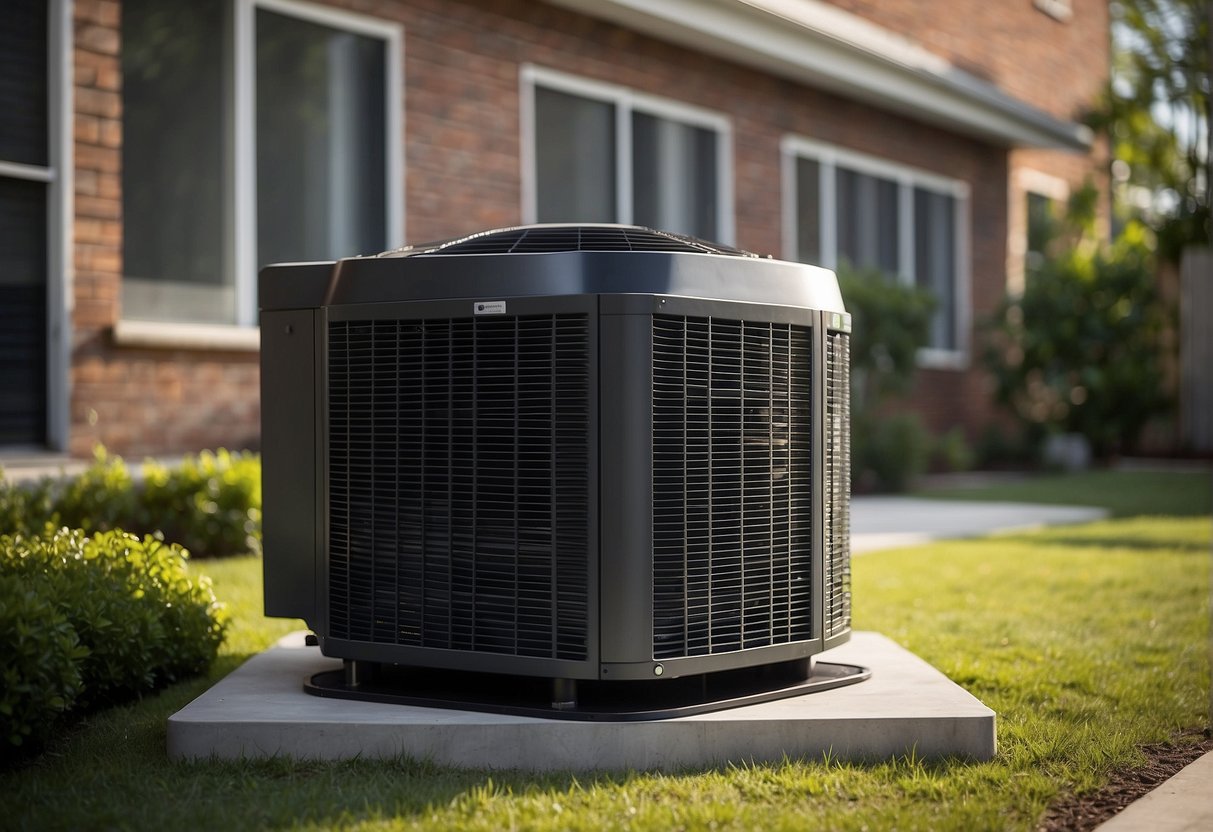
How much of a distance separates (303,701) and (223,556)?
145 inches

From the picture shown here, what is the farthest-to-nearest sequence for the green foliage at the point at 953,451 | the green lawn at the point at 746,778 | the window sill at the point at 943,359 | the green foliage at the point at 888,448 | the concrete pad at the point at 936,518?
the window sill at the point at 943,359 < the green foliage at the point at 953,451 < the green foliage at the point at 888,448 < the concrete pad at the point at 936,518 < the green lawn at the point at 746,778

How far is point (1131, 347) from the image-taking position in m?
15.4

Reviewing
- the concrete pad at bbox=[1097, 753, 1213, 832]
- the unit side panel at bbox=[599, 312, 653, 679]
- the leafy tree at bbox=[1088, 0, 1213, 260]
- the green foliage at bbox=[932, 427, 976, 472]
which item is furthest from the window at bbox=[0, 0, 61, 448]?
the leafy tree at bbox=[1088, 0, 1213, 260]

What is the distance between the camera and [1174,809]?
314cm

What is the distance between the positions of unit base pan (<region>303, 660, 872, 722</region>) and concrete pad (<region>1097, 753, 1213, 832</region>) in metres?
0.89

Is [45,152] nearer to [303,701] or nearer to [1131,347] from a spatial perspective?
[303,701]

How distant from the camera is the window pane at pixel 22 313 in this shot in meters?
6.80

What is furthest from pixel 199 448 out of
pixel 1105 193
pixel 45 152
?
pixel 1105 193

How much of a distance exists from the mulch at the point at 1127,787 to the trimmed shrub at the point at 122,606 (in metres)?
2.44

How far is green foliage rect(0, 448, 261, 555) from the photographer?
6.36 metres

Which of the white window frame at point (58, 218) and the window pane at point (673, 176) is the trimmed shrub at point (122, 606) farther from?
the window pane at point (673, 176)

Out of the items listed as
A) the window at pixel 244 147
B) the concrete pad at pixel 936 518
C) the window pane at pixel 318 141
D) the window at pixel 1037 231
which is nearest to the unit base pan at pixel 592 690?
the concrete pad at pixel 936 518

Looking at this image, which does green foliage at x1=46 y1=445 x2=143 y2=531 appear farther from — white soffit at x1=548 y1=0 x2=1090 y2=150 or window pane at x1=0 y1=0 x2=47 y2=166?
white soffit at x1=548 y1=0 x2=1090 y2=150

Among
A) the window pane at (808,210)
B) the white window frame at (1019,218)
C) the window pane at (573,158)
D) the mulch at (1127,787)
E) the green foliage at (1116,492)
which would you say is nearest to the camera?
the mulch at (1127,787)
